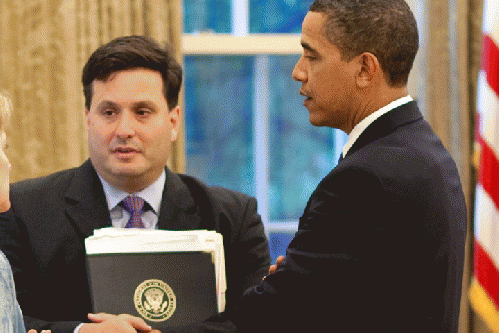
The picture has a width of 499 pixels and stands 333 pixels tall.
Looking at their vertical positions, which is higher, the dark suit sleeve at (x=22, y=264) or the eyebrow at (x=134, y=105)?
the eyebrow at (x=134, y=105)

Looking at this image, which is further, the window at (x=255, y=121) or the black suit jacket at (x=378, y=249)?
the window at (x=255, y=121)

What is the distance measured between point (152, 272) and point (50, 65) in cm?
212

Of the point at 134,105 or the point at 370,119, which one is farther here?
the point at 134,105

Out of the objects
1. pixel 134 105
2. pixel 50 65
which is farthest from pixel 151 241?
pixel 50 65

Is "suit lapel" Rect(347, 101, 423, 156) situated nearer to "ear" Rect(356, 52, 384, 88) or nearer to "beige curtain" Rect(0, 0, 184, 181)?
"ear" Rect(356, 52, 384, 88)

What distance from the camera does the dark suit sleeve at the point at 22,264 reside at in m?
1.99

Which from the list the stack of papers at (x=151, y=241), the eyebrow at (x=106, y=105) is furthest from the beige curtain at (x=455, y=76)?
the stack of papers at (x=151, y=241)

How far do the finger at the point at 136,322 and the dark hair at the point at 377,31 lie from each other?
0.89 meters

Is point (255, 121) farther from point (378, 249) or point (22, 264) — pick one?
point (378, 249)

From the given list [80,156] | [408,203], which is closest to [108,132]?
[408,203]

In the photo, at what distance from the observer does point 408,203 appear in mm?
1495

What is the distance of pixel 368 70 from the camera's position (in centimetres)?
166

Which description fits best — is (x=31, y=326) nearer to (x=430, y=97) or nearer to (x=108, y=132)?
(x=108, y=132)

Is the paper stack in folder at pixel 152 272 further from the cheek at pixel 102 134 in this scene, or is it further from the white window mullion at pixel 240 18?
the white window mullion at pixel 240 18
